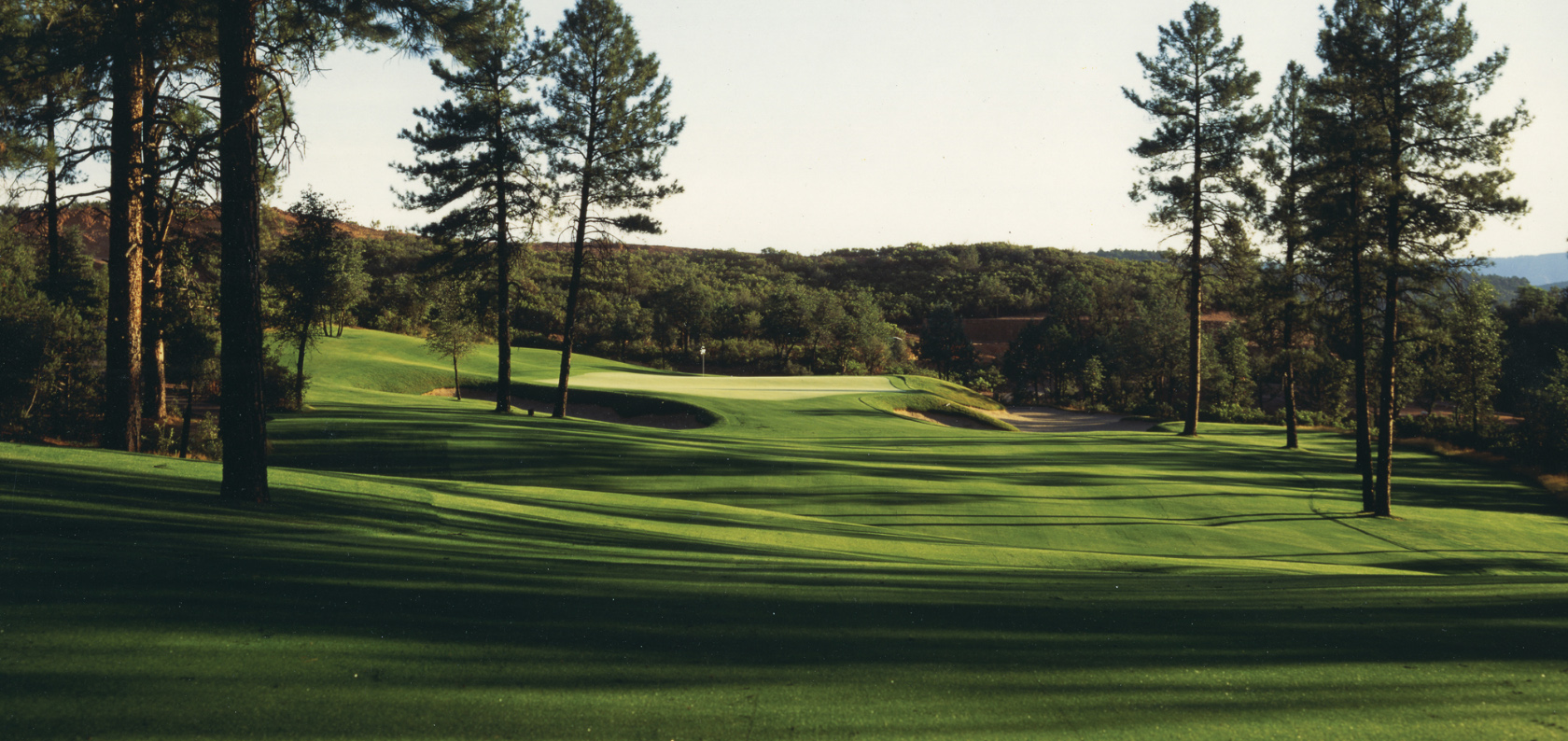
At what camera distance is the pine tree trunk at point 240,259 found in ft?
27.4

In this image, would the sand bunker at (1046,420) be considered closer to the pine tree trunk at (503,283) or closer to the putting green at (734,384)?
the putting green at (734,384)

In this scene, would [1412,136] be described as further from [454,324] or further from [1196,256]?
[454,324]

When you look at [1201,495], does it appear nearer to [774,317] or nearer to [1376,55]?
[1376,55]

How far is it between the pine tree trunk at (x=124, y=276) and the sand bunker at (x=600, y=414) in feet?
47.3

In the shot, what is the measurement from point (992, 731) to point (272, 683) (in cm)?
333

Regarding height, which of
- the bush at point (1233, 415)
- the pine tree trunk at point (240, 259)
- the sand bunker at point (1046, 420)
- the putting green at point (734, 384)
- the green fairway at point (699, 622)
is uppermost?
the pine tree trunk at point (240, 259)

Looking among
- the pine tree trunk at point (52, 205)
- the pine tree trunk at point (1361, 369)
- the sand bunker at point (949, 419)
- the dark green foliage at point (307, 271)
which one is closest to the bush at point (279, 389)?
the dark green foliage at point (307, 271)

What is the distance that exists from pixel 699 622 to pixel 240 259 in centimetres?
692

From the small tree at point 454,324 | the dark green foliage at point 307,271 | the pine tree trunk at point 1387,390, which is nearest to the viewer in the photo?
the pine tree trunk at point 1387,390

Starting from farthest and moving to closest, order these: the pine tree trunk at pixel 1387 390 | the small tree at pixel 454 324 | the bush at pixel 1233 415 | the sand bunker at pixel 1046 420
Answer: the bush at pixel 1233 415 → the sand bunker at pixel 1046 420 → the small tree at pixel 454 324 → the pine tree trunk at pixel 1387 390

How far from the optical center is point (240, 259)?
8.37m

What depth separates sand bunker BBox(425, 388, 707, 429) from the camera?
1198 inches

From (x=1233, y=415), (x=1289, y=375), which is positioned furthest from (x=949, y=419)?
(x=1233, y=415)

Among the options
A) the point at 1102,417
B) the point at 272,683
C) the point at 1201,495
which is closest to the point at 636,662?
the point at 272,683
